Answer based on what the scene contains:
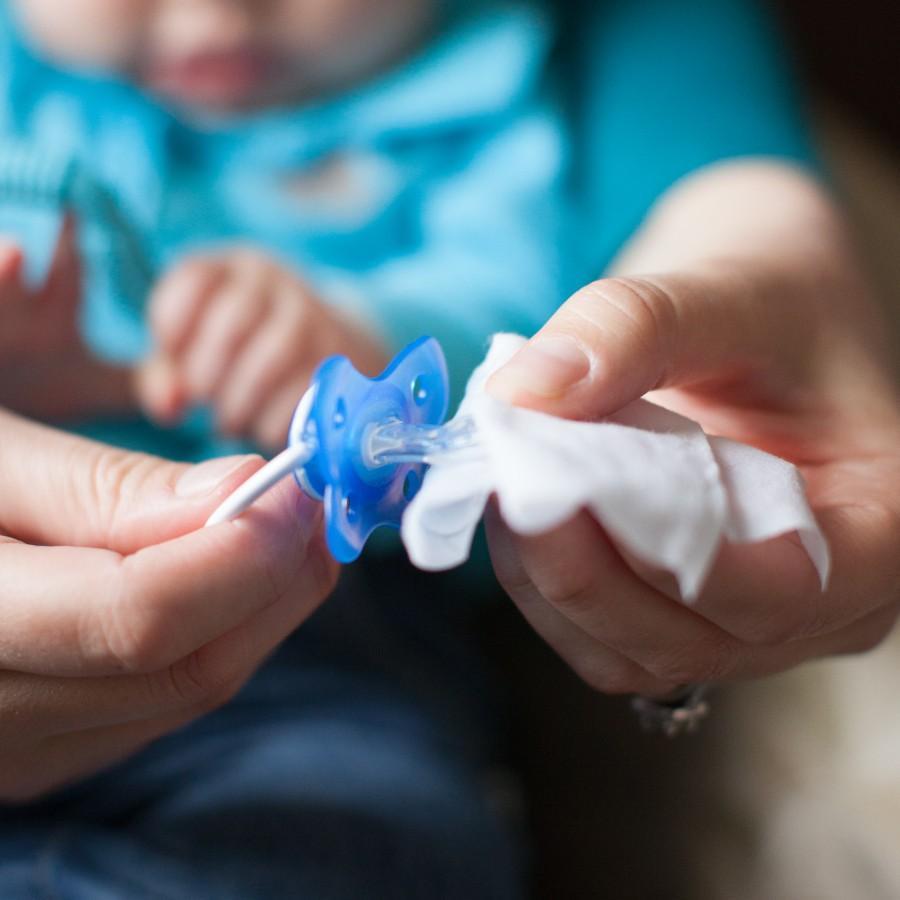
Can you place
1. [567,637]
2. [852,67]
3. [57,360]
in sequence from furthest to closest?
[852,67]
[57,360]
[567,637]

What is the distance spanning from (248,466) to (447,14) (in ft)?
2.02

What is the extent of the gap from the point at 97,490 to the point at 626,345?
0.63 feet

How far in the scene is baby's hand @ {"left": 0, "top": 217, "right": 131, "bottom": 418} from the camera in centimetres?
63

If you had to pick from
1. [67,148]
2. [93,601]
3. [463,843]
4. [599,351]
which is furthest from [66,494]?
[67,148]

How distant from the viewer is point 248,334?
0.58 meters

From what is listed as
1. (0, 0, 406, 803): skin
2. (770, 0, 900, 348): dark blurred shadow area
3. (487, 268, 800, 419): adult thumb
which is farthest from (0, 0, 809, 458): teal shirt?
(487, 268, 800, 419): adult thumb

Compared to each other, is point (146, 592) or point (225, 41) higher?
point (225, 41)

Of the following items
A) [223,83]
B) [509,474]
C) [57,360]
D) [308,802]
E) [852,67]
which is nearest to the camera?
[509,474]

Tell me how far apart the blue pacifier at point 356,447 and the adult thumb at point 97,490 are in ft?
0.06

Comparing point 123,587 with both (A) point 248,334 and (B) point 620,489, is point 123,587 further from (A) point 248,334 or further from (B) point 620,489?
(A) point 248,334

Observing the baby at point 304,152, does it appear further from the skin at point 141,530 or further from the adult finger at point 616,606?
the adult finger at point 616,606

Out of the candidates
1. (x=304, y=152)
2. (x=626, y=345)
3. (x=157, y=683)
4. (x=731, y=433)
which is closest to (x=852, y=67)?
(x=304, y=152)

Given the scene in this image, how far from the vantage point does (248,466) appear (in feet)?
1.14

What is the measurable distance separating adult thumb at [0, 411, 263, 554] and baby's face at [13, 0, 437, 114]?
1.36 feet
